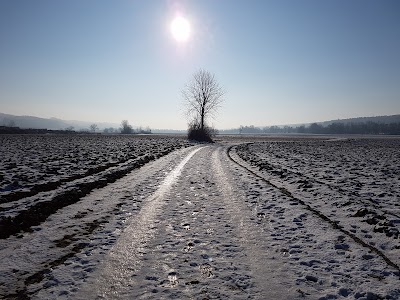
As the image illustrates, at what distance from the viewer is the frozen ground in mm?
4328

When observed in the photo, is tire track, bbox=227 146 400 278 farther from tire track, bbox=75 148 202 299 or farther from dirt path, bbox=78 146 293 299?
tire track, bbox=75 148 202 299

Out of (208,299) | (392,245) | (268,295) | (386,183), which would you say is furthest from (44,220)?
(386,183)

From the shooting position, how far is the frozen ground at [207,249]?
4.33 m

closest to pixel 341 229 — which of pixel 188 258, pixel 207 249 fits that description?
pixel 207 249

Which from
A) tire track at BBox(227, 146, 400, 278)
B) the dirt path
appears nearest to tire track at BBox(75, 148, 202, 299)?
the dirt path

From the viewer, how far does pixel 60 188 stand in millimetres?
10523

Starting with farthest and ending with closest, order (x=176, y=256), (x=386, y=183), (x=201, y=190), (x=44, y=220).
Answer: (x=386, y=183) → (x=201, y=190) → (x=44, y=220) → (x=176, y=256)

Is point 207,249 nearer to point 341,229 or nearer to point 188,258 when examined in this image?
point 188,258

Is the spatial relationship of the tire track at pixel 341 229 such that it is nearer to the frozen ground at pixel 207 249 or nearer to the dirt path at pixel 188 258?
the frozen ground at pixel 207 249

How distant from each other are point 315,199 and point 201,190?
410 centimetres

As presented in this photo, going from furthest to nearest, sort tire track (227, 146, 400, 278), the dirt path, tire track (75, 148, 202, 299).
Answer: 1. tire track (227, 146, 400, 278)
2. the dirt path
3. tire track (75, 148, 202, 299)

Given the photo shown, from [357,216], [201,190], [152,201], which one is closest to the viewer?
[357,216]

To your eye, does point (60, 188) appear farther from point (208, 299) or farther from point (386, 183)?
point (386, 183)

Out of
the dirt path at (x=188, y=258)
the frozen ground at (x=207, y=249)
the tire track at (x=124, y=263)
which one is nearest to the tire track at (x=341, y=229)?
the frozen ground at (x=207, y=249)
